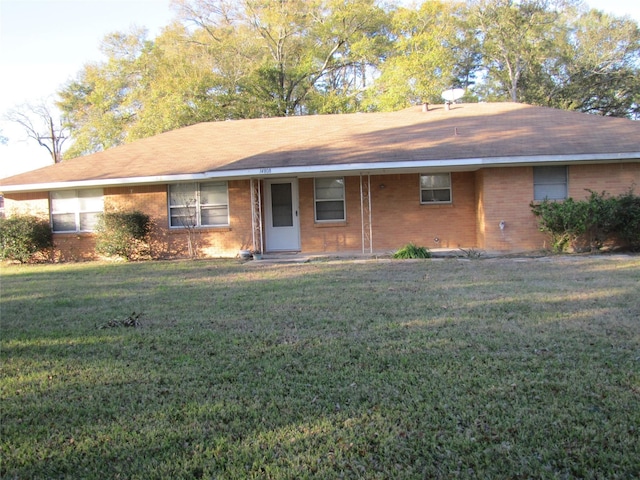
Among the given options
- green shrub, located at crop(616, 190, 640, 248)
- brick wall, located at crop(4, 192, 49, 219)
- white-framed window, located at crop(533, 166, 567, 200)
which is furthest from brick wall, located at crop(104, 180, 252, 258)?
green shrub, located at crop(616, 190, 640, 248)

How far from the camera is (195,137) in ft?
57.5

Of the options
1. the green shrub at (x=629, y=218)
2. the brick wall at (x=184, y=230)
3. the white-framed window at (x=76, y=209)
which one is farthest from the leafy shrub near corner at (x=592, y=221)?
the white-framed window at (x=76, y=209)

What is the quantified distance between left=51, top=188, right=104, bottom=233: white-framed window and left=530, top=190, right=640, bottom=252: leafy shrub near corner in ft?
43.2

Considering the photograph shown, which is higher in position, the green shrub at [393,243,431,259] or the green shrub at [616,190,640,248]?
the green shrub at [616,190,640,248]

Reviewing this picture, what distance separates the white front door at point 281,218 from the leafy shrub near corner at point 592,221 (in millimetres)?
6947

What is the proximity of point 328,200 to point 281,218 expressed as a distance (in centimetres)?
156

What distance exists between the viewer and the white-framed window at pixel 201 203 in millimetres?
14898

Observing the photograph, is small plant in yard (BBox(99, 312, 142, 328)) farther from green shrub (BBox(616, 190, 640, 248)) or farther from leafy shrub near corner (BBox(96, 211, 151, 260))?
green shrub (BBox(616, 190, 640, 248))

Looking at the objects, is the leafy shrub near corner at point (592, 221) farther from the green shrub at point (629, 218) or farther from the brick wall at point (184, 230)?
the brick wall at point (184, 230)

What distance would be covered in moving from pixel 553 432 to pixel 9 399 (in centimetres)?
408

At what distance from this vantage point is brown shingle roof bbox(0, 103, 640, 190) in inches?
514

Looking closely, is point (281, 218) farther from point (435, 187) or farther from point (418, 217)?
point (435, 187)

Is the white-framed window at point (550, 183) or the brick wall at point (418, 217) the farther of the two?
the brick wall at point (418, 217)

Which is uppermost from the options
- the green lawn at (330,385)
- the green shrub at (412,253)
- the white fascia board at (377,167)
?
the white fascia board at (377,167)
